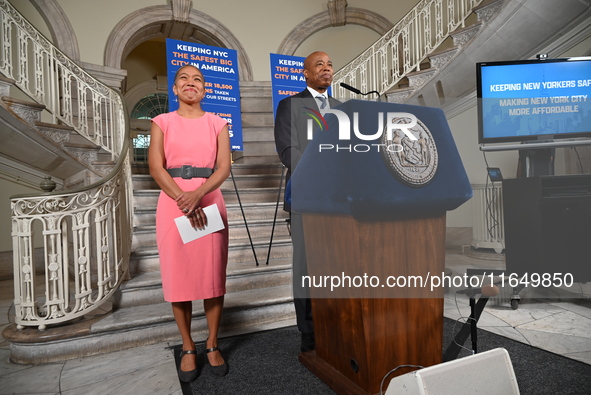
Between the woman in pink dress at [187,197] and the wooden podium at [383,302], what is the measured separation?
60 centimetres

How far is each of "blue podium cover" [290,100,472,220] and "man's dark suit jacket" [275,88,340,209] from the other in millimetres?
432

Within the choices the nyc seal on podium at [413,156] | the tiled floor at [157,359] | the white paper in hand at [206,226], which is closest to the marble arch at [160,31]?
the tiled floor at [157,359]

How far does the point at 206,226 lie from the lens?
1595 millimetres

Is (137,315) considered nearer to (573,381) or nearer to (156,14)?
(573,381)

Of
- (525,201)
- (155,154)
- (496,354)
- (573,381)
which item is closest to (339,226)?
(496,354)

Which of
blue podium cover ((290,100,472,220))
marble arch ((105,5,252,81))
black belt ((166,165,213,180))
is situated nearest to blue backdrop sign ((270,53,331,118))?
marble arch ((105,5,252,81))

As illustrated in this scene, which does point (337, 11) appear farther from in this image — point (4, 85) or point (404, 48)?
point (4, 85)

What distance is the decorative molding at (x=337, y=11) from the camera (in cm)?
697

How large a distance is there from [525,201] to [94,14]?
6.11 meters

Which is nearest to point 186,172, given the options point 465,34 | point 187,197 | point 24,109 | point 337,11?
point 187,197

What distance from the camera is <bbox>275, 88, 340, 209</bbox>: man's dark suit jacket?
1.64 meters

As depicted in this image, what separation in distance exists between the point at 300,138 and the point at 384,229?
2.39 ft

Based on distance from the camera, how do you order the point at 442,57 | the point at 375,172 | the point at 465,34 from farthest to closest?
the point at 442,57 → the point at 465,34 → the point at 375,172

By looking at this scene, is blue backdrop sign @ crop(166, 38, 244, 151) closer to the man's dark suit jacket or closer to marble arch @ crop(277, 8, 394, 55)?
marble arch @ crop(277, 8, 394, 55)
